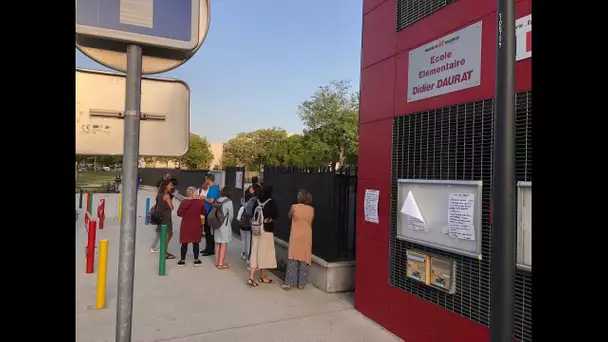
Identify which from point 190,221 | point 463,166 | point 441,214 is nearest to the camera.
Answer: point 463,166

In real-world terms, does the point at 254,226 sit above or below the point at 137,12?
below

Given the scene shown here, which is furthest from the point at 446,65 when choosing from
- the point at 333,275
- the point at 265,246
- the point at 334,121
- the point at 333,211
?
the point at 334,121

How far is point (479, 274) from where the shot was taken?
4.04m

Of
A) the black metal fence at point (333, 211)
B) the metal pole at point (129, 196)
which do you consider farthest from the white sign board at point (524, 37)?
the black metal fence at point (333, 211)

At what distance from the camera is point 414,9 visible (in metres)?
5.16

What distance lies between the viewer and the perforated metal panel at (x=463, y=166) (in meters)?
3.62

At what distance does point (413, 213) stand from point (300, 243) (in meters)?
2.67

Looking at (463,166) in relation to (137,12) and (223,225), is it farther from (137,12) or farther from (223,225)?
(223,225)

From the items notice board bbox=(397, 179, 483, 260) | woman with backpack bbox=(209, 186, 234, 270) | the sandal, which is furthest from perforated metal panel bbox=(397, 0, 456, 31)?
woman with backpack bbox=(209, 186, 234, 270)

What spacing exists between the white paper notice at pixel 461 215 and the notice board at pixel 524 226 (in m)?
0.54

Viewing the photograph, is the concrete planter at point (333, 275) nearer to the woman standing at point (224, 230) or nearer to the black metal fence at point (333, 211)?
the black metal fence at point (333, 211)

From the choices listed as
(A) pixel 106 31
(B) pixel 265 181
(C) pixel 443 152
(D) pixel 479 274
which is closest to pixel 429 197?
(C) pixel 443 152
